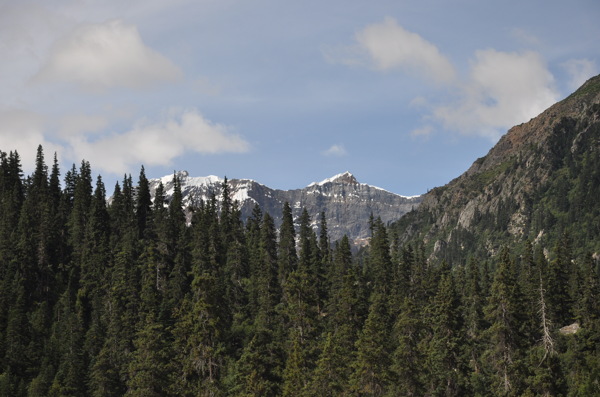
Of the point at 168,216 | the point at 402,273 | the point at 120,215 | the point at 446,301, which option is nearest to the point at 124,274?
the point at 168,216

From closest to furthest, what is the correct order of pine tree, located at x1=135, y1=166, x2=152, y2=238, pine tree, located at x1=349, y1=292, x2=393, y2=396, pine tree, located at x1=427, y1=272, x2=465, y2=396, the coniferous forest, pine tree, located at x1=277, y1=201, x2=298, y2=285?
the coniferous forest
pine tree, located at x1=349, y1=292, x2=393, y2=396
pine tree, located at x1=427, y1=272, x2=465, y2=396
pine tree, located at x1=277, y1=201, x2=298, y2=285
pine tree, located at x1=135, y1=166, x2=152, y2=238

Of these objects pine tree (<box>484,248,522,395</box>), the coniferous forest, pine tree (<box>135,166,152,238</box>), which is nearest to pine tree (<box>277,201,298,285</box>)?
the coniferous forest

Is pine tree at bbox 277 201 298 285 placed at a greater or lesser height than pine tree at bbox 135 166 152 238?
lesser

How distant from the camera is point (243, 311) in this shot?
116500 mm

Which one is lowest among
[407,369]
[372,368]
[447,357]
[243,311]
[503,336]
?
[407,369]

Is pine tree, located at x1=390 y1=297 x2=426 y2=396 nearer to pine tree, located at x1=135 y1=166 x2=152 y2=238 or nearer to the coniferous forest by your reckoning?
the coniferous forest

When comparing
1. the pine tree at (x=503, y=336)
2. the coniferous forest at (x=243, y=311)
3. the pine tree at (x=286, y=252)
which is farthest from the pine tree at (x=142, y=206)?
the pine tree at (x=503, y=336)

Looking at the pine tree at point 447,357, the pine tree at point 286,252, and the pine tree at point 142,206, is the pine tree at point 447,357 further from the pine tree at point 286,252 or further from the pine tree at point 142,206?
the pine tree at point 142,206

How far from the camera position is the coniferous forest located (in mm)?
68062

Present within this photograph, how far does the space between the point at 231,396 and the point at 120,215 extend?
8582 centimetres

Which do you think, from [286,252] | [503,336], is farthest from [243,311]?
[503,336]

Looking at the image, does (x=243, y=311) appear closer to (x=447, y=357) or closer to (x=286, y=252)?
(x=286, y=252)

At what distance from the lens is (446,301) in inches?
3381

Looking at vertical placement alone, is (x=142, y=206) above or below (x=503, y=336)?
above
